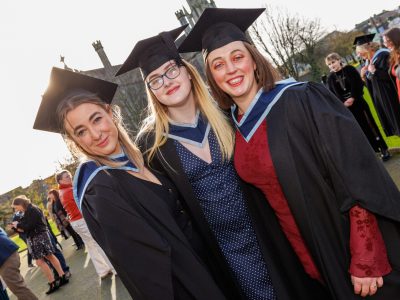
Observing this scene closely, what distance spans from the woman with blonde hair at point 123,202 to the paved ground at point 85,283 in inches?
136

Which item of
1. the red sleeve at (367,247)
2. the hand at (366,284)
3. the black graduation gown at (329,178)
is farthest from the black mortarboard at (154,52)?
the hand at (366,284)

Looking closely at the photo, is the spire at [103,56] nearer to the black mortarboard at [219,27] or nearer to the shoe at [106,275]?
the shoe at [106,275]

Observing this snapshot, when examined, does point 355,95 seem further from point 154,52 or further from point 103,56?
point 103,56

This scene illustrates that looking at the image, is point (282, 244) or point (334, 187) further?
point (282, 244)

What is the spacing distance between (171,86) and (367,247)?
161cm

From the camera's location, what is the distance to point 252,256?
89.7 inches

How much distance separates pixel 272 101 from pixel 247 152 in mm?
355

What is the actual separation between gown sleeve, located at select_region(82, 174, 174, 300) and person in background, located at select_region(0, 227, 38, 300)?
4556 mm

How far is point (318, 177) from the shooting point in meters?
1.82

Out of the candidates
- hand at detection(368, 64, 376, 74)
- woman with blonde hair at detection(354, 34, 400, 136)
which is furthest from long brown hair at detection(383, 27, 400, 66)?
hand at detection(368, 64, 376, 74)

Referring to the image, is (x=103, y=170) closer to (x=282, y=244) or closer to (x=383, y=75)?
(x=282, y=244)

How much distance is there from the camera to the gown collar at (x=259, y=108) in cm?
204

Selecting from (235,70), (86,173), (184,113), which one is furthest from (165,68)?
(86,173)

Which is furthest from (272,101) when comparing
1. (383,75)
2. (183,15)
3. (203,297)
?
(183,15)
